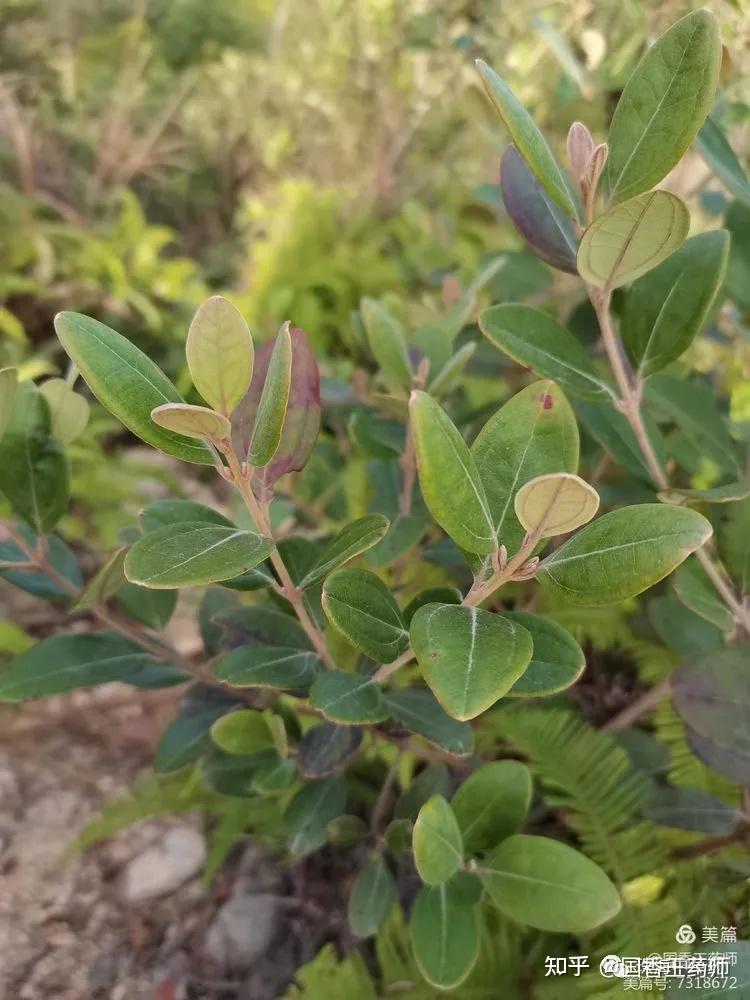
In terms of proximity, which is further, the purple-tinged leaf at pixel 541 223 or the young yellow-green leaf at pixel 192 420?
the purple-tinged leaf at pixel 541 223

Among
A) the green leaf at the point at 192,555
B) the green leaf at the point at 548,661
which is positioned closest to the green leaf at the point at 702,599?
the green leaf at the point at 548,661

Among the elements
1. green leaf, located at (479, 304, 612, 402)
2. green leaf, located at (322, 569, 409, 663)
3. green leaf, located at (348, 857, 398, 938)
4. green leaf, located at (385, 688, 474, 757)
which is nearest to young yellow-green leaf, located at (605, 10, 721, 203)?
green leaf, located at (479, 304, 612, 402)

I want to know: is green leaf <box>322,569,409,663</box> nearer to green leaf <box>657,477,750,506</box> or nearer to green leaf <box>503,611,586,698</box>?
green leaf <box>503,611,586,698</box>

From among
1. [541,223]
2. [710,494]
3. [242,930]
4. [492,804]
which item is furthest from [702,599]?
[242,930]

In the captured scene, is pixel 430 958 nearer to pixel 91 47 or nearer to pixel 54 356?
pixel 54 356

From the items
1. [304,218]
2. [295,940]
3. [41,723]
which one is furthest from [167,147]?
→ [295,940]

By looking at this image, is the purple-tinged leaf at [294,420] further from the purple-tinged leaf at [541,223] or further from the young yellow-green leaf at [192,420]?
the purple-tinged leaf at [541,223]
